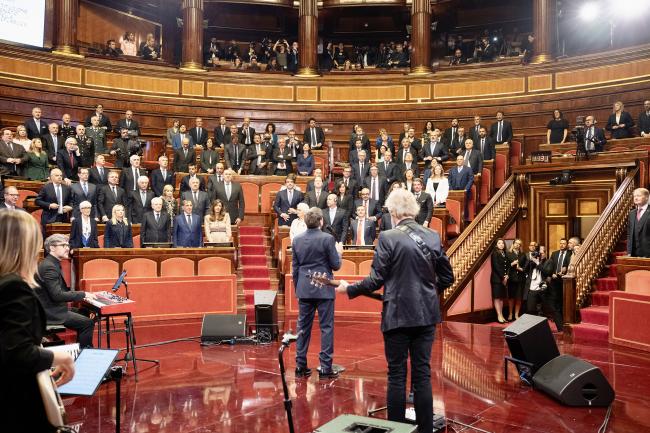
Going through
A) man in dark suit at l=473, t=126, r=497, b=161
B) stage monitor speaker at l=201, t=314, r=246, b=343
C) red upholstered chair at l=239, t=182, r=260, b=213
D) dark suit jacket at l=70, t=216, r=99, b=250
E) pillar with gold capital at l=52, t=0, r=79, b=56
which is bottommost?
stage monitor speaker at l=201, t=314, r=246, b=343

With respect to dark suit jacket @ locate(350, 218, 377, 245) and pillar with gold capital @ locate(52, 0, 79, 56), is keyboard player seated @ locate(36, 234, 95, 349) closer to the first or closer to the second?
dark suit jacket @ locate(350, 218, 377, 245)

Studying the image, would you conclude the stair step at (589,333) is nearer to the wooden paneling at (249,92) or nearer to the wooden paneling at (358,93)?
the wooden paneling at (358,93)

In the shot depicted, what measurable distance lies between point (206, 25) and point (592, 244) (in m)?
10.5

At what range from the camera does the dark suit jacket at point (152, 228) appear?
281 inches

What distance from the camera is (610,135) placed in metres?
10.1

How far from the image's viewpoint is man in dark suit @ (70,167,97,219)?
23.5 feet

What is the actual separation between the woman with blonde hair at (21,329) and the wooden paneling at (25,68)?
10372 millimetres

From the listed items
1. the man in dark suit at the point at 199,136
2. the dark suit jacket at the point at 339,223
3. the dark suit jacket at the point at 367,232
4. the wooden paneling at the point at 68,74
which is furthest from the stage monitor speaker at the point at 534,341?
the wooden paneling at the point at 68,74

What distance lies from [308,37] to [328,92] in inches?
52.8

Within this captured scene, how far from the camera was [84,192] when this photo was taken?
7.21 m

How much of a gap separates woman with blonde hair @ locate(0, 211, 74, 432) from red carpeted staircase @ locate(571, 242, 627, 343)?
544 cm

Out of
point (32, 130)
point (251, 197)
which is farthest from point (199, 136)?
point (32, 130)

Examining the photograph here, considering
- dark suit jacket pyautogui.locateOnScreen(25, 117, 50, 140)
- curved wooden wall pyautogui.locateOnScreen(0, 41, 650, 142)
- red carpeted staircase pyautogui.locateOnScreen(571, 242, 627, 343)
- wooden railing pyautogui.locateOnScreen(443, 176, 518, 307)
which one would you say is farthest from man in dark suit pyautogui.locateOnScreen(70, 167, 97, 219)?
red carpeted staircase pyautogui.locateOnScreen(571, 242, 627, 343)

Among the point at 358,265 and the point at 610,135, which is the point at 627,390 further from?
the point at 610,135
